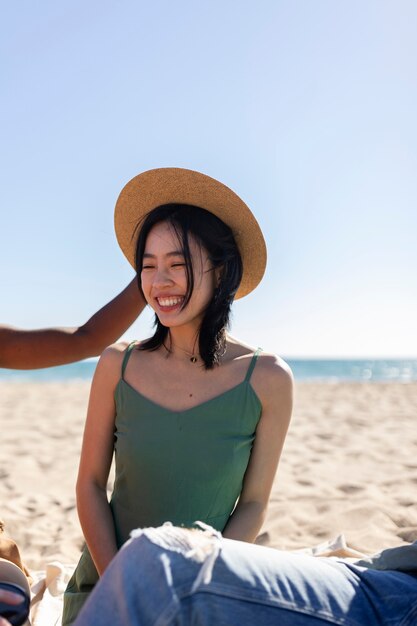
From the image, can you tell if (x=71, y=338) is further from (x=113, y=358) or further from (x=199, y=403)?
(x=199, y=403)

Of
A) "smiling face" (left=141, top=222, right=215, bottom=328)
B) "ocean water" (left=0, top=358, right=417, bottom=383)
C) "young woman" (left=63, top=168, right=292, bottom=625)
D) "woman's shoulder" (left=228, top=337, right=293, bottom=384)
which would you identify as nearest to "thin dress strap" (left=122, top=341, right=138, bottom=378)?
"young woman" (left=63, top=168, right=292, bottom=625)

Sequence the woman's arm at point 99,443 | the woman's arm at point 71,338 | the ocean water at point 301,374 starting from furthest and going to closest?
the ocean water at point 301,374, the woman's arm at point 71,338, the woman's arm at point 99,443

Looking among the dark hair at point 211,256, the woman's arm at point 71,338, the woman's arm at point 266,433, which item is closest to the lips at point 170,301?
the dark hair at point 211,256

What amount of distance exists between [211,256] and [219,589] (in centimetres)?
131

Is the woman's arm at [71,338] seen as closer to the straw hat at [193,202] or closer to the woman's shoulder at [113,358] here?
the straw hat at [193,202]

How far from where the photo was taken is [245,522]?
210cm

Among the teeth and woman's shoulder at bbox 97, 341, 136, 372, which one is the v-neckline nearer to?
woman's shoulder at bbox 97, 341, 136, 372

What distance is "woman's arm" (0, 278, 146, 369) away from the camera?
8.93ft

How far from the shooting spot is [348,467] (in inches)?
229

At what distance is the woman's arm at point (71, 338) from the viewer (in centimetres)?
272

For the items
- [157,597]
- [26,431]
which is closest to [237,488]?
[157,597]

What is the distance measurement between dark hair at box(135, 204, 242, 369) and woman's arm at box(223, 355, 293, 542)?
21 cm

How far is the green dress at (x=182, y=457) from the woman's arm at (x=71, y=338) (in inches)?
26.0

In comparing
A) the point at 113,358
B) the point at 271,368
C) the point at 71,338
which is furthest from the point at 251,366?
the point at 71,338
